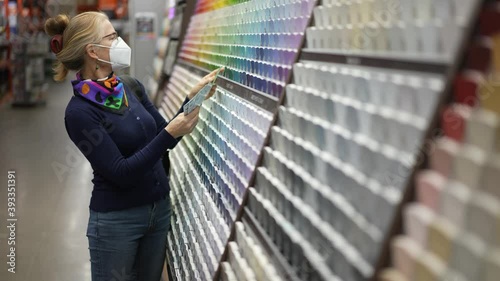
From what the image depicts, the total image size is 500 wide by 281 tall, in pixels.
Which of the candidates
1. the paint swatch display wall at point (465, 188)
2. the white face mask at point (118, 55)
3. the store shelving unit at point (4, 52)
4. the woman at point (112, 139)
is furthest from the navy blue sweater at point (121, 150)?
the store shelving unit at point (4, 52)

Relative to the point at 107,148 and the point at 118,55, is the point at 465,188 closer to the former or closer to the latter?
the point at 107,148

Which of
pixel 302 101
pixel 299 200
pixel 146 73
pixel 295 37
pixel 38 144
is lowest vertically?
pixel 38 144

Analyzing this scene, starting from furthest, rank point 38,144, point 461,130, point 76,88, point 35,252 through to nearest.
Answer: point 38,144
point 35,252
point 76,88
point 461,130

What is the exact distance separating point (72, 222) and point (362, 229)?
15.5 ft

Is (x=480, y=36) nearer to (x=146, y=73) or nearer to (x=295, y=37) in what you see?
(x=295, y=37)

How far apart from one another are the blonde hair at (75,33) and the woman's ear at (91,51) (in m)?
0.01

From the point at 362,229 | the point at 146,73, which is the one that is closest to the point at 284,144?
the point at 362,229

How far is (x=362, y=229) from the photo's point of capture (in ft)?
3.66

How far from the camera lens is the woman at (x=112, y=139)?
7.82ft

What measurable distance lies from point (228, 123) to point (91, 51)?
0.66 meters

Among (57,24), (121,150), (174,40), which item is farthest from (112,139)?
(174,40)

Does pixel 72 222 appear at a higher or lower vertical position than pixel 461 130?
lower

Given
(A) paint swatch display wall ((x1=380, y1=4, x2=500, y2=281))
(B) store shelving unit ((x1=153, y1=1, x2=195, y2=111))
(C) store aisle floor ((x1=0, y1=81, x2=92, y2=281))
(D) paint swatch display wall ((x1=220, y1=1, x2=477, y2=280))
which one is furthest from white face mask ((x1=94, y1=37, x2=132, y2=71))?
(B) store shelving unit ((x1=153, y1=1, x2=195, y2=111))

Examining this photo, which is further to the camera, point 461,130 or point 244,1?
point 244,1
